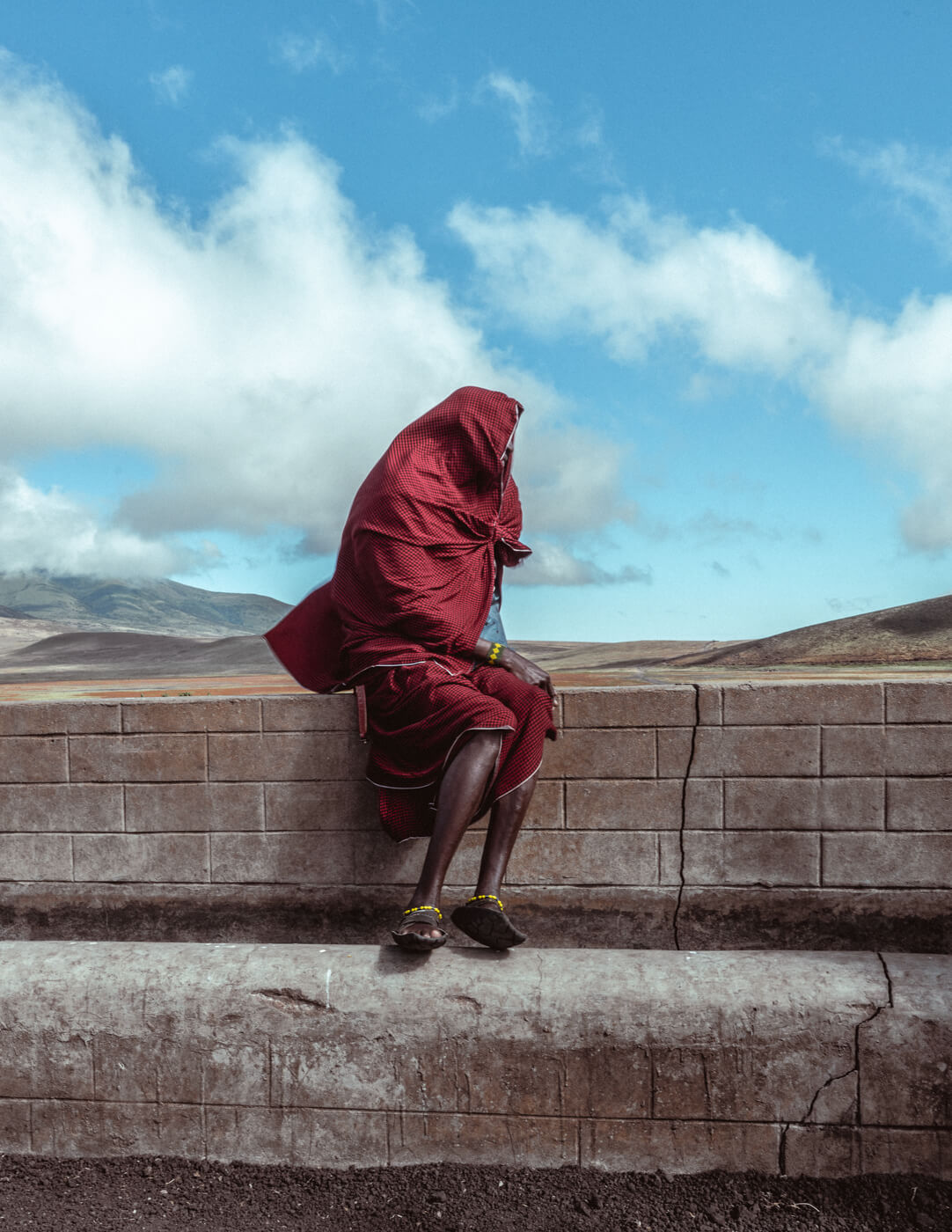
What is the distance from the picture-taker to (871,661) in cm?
638

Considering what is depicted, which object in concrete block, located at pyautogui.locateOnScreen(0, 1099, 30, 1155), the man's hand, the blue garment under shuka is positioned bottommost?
concrete block, located at pyautogui.locateOnScreen(0, 1099, 30, 1155)

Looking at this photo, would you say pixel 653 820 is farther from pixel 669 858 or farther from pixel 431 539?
pixel 431 539

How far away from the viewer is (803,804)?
12.6ft

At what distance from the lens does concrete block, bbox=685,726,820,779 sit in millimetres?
3820

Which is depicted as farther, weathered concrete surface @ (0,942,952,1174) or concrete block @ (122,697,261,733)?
concrete block @ (122,697,261,733)

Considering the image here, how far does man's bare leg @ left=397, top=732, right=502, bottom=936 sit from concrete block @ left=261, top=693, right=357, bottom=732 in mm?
708

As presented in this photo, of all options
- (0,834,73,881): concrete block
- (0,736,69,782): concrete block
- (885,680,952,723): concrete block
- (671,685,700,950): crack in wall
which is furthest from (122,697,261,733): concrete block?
(885,680,952,723): concrete block

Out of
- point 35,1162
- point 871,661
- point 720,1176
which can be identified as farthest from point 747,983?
point 871,661

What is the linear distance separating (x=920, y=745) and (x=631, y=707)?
1139 millimetres

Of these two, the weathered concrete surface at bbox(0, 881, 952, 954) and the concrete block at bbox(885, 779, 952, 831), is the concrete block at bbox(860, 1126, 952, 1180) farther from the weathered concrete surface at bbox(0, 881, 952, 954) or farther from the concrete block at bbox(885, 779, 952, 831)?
the concrete block at bbox(885, 779, 952, 831)

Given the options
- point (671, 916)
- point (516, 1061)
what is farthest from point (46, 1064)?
point (671, 916)

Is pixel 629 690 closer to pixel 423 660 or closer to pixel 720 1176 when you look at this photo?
pixel 423 660

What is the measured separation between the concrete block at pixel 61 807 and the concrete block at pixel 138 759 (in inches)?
2.3

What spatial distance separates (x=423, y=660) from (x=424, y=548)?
40 centimetres
